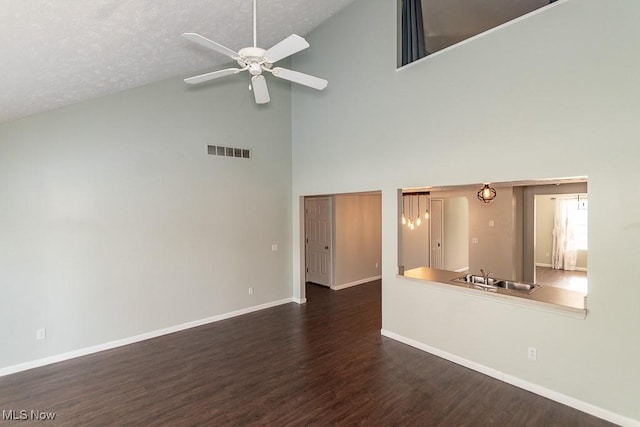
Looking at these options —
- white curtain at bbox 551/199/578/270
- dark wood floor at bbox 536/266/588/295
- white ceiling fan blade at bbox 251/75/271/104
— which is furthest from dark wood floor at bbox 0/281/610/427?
white curtain at bbox 551/199/578/270

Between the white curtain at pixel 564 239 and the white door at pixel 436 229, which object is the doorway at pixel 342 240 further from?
the white curtain at pixel 564 239

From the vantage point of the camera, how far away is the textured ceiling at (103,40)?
1.84 metres

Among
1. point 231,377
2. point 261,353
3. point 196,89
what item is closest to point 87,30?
point 196,89

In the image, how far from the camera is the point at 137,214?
4441mm

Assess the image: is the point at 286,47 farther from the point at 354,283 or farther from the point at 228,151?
the point at 354,283

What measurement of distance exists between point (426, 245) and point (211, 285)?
5.67 meters

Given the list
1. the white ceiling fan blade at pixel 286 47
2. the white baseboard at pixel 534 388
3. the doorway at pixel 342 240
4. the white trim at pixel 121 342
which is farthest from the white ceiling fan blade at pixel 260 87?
the doorway at pixel 342 240

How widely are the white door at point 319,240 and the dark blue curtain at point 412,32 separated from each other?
3.67 m

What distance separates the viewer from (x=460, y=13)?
16.7ft

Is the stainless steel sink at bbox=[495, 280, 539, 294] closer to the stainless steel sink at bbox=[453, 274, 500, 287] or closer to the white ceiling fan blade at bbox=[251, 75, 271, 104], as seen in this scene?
the stainless steel sink at bbox=[453, 274, 500, 287]

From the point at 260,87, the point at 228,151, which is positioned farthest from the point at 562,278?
the point at 260,87

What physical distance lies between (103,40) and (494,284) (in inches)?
195

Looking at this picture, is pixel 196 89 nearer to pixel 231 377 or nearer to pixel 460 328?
pixel 231 377

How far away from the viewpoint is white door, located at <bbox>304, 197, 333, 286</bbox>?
7238 millimetres
